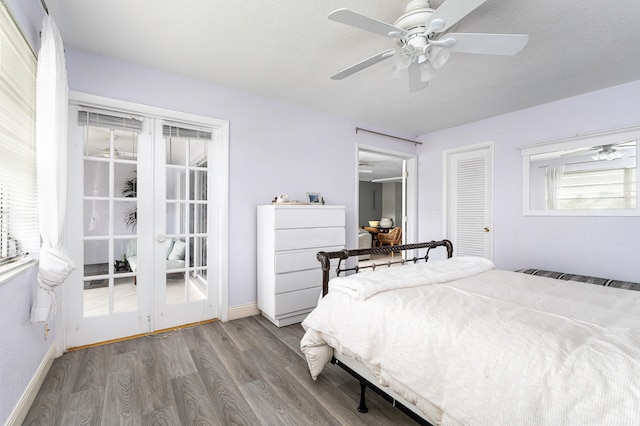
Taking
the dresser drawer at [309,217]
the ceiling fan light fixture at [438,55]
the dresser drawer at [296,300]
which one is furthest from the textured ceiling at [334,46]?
the dresser drawer at [296,300]

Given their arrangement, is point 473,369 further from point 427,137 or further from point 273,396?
point 427,137

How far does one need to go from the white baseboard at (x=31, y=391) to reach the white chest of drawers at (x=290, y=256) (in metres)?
1.69

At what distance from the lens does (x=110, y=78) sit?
2512mm

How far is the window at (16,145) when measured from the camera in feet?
4.75

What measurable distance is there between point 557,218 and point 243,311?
3.69m

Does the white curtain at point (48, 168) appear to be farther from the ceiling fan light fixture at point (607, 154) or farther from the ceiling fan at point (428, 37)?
the ceiling fan light fixture at point (607, 154)

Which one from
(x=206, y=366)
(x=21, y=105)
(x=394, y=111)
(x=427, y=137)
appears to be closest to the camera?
(x=21, y=105)

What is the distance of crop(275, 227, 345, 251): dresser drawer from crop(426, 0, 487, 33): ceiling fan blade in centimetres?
208

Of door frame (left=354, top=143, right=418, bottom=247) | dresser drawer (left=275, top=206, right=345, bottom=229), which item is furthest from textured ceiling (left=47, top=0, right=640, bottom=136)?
door frame (left=354, top=143, right=418, bottom=247)

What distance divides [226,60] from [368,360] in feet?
8.32

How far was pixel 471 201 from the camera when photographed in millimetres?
4238

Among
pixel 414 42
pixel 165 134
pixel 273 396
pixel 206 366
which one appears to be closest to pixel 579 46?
pixel 414 42

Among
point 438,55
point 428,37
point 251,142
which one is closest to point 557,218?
point 438,55

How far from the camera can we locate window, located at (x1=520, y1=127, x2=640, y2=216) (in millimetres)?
2951
